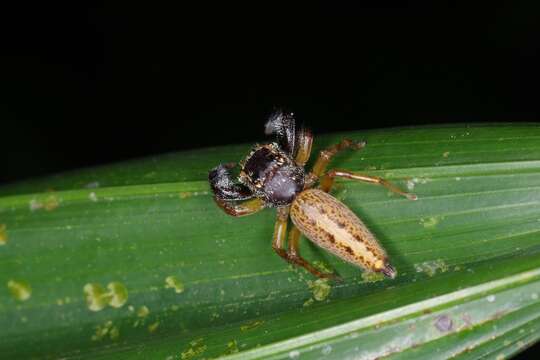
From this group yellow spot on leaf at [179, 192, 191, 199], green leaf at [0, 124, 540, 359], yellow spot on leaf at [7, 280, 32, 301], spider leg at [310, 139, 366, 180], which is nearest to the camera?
green leaf at [0, 124, 540, 359]

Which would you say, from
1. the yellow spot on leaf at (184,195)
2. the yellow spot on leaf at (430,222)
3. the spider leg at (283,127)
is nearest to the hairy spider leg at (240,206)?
the yellow spot on leaf at (184,195)

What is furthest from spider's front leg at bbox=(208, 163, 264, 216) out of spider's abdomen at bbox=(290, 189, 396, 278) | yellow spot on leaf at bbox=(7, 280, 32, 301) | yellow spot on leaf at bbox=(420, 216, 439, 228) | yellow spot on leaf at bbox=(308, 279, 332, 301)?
yellow spot on leaf at bbox=(7, 280, 32, 301)

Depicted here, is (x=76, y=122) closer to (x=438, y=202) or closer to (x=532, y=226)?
(x=438, y=202)

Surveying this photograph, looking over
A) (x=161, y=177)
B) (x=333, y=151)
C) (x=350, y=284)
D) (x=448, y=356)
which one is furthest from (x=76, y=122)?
(x=448, y=356)

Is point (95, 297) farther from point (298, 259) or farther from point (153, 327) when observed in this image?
point (298, 259)

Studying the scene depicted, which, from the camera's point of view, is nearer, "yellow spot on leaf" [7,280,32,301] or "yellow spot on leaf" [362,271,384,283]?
"yellow spot on leaf" [7,280,32,301]

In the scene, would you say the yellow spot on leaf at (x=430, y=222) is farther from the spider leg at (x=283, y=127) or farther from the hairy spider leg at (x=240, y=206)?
the spider leg at (x=283, y=127)

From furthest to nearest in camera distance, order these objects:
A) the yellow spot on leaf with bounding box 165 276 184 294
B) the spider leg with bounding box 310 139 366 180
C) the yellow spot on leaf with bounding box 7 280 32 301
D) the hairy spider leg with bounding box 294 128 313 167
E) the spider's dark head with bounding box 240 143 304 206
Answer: the hairy spider leg with bounding box 294 128 313 167 → the spider's dark head with bounding box 240 143 304 206 → the spider leg with bounding box 310 139 366 180 → the yellow spot on leaf with bounding box 165 276 184 294 → the yellow spot on leaf with bounding box 7 280 32 301

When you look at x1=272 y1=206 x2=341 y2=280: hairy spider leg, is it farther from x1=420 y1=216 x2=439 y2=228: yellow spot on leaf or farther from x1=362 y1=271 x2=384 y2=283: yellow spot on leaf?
x1=420 y1=216 x2=439 y2=228: yellow spot on leaf

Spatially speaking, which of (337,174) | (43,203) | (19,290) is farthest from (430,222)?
(19,290)
